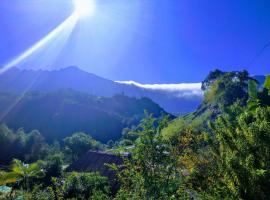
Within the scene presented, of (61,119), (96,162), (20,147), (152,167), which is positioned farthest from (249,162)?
(61,119)

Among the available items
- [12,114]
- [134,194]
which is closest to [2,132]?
[134,194]

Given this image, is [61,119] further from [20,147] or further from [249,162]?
[249,162]

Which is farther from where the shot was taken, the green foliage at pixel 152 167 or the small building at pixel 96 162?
the small building at pixel 96 162

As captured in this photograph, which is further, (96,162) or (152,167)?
(96,162)

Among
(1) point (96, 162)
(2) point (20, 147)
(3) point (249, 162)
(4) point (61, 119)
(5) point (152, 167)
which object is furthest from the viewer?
(4) point (61, 119)

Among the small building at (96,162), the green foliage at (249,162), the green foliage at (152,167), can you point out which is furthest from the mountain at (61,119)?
the green foliage at (249,162)

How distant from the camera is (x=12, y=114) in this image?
17100 centimetres

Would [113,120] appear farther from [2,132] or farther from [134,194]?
[134,194]

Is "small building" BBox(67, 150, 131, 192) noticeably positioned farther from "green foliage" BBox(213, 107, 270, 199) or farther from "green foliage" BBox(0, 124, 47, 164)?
"green foliage" BBox(0, 124, 47, 164)

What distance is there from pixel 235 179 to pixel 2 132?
264ft

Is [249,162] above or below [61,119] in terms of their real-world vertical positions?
below

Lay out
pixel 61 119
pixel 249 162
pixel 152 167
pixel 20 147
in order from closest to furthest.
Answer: pixel 249 162, pixel 152 167, pixel 20 147, pixel 61 119

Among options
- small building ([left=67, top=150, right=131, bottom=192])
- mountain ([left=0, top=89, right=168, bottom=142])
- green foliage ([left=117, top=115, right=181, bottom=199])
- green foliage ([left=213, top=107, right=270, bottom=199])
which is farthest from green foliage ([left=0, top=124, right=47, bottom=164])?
green foliage ([left=213, top=107, right=270, bottom=199])

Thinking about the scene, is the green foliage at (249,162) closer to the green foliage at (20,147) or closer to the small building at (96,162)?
the small building at (96,162)
